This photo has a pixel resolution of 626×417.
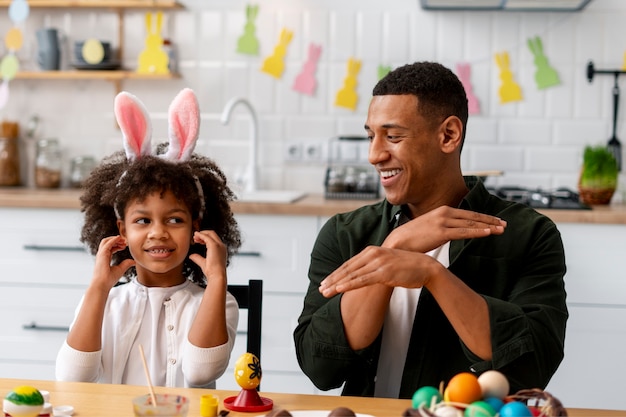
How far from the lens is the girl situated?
1.73 meters

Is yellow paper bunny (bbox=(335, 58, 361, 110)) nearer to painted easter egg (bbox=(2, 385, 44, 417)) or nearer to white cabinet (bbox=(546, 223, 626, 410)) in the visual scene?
white cabinet (bbox=(546, 223, 626, 410))

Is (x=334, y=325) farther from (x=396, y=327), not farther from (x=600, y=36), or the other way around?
(x=600, y=36)

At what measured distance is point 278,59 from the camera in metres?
3.70

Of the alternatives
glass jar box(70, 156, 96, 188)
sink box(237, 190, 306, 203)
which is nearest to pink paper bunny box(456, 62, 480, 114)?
sink box(237, 190, 306, 203)

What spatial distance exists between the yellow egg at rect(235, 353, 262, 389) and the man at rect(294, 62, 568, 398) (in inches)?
9.4

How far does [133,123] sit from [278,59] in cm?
188

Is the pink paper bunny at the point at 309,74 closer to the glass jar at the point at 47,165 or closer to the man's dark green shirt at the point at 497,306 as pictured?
the glass jar at the point at 47,165

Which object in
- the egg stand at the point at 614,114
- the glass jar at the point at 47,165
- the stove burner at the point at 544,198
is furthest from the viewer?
the glass jar at the point at 47,165

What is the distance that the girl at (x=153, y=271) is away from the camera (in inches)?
68.0

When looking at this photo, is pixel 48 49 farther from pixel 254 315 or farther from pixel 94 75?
pixel 254 315

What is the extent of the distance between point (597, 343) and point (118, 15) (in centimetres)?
233

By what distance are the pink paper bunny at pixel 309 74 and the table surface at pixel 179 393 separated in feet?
7.76

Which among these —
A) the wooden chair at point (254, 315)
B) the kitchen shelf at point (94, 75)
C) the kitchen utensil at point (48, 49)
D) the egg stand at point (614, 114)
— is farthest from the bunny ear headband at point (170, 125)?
the egg stand at point (614, 114)

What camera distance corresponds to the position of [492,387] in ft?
3.66
